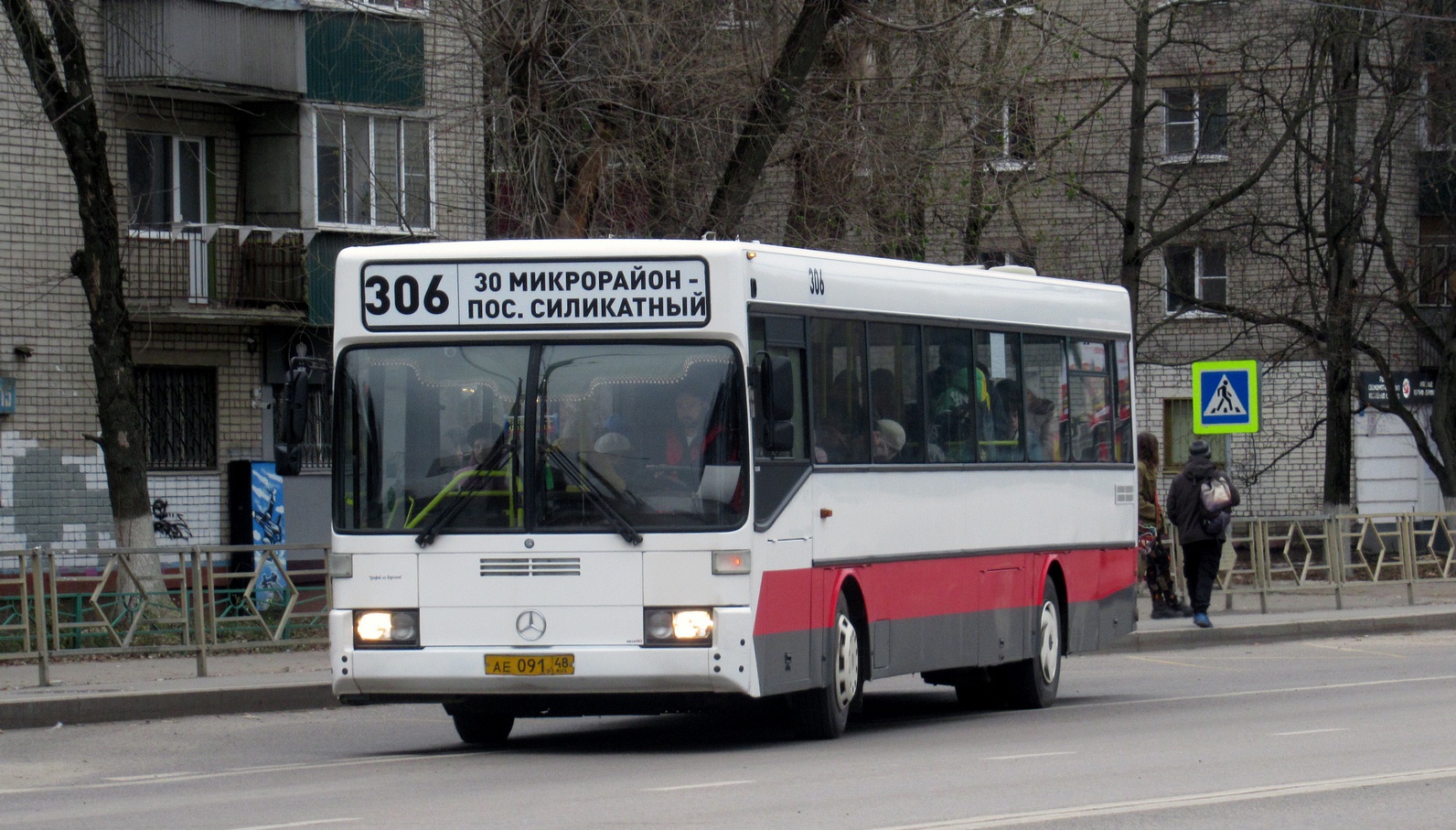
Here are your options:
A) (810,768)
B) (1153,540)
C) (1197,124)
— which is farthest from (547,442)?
(1197,124)

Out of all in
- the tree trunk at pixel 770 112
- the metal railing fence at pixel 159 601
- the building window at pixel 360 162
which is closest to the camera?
the metal railing fence at pixel 159 601

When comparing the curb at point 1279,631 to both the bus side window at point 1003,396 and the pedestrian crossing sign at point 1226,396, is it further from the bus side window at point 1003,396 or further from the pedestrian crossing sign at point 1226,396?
the bus side window at point 1003,396

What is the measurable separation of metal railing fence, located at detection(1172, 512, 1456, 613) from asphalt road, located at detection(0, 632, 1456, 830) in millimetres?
7810

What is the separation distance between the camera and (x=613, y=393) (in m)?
11.6

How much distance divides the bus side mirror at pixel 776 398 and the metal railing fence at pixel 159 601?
5832mm

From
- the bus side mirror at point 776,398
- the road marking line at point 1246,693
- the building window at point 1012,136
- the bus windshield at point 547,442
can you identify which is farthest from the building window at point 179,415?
the bus side mirror at point 776,398

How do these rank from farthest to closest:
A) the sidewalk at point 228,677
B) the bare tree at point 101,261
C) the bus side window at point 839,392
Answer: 1. the bare tree at point 101,261
2. the sidewalk at point 228,677
3. the bus side window at point 839,392

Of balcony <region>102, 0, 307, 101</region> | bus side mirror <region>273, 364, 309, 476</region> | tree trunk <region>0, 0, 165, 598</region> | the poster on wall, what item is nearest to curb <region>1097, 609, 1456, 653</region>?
tree trunk <region>0, 0, 165, 598</region>

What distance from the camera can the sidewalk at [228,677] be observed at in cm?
1560

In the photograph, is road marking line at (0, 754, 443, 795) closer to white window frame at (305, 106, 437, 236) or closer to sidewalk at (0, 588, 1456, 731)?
sidewalk at (0, 588, 1456, 731)

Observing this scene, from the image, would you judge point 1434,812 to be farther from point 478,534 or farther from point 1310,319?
point 1310,319

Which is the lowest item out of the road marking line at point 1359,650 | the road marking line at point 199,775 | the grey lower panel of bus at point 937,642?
the road marking line at point 1359,650

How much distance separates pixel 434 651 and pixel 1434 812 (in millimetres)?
5220

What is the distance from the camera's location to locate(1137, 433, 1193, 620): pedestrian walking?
74.1ft
